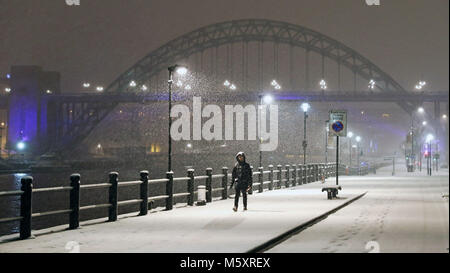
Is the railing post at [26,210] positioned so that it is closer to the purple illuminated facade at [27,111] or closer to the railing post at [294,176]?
the railing post at [294,176]

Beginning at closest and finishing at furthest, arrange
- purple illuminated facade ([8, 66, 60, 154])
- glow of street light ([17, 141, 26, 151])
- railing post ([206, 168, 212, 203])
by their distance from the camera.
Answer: railing post ([206, 168, 212, 203]) → glow of street light ([17, 141, 26, 151]) → purple illuminated facade ([8, 66, 60, 154])

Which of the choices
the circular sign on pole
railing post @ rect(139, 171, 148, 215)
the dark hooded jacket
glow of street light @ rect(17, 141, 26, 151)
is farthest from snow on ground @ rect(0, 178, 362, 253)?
glow of street light @ rect(17, 141, 26, 151)

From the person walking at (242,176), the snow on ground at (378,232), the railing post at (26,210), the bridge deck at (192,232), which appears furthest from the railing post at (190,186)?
the railing post at (26,210)

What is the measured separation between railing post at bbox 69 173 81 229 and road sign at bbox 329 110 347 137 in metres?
18.6

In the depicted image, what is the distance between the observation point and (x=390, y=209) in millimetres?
26359

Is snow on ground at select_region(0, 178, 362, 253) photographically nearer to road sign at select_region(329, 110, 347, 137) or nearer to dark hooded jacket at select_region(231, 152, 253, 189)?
dark hooded jacket at select_region(231, 152, 253, 189)

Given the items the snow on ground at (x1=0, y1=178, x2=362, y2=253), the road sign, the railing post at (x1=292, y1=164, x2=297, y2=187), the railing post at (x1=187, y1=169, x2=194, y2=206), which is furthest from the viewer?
the railing post at (x1=292, y1=164, x2=297, y2=187)

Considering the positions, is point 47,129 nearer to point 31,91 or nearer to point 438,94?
point 31,91

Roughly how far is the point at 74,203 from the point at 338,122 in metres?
19.1

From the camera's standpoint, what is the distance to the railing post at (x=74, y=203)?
727 inches

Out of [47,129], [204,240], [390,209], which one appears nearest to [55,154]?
[47,129]

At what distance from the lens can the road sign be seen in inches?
1396

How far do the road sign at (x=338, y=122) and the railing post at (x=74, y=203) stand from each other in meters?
18.6
